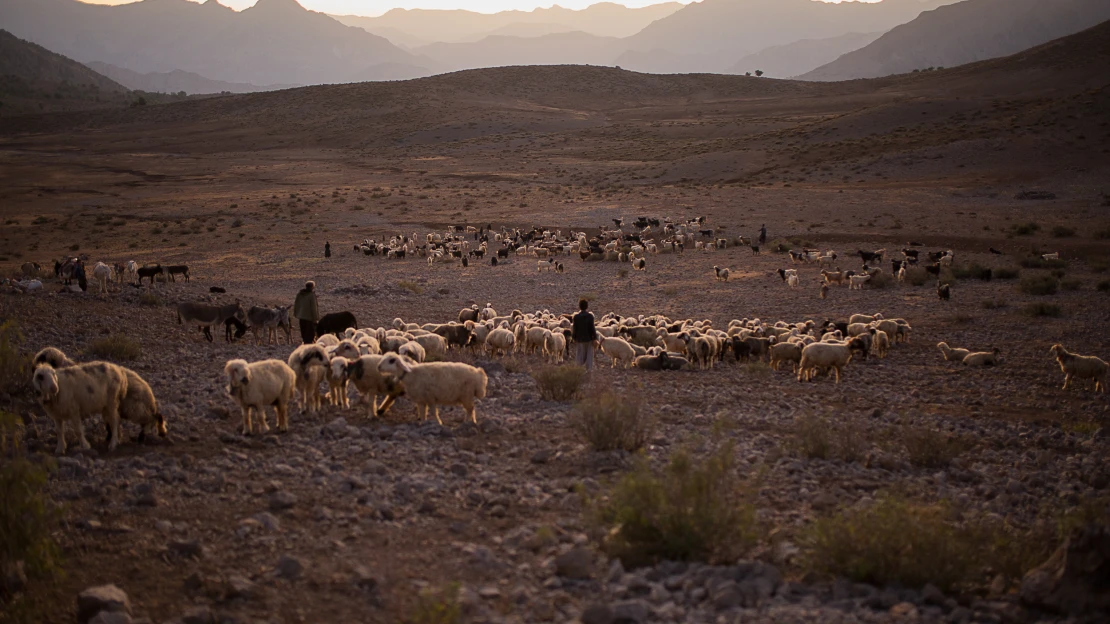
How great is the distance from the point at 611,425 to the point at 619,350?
6761 mm

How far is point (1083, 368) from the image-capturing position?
43.4 feet

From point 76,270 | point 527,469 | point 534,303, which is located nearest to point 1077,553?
point 527,469

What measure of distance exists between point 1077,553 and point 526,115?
98.2m

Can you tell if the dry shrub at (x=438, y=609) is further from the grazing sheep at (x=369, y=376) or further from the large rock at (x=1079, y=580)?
the grazing sheep at (x=369, y=376)

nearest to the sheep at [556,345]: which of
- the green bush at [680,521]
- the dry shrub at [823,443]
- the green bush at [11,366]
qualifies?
the dry shrub at [823,443]

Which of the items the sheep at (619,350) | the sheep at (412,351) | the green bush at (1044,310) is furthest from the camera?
the green bush at (1044,310)

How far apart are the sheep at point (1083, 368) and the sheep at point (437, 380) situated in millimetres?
10424

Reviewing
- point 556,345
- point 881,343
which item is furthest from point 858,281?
point 556,345

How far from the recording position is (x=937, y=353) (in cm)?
1620

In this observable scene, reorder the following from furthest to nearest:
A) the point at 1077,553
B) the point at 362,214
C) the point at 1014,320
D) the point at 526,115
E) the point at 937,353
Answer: the point at 526,115, the point at 362,214, the point at 1014,320, the point at 937,353, the point at 1077,553

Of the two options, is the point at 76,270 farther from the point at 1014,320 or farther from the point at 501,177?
the point at 501,177

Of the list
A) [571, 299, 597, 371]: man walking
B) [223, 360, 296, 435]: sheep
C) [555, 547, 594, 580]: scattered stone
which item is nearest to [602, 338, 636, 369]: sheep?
[571, 299, 597, 371]: man walking

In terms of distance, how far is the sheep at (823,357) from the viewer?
13.9 meters

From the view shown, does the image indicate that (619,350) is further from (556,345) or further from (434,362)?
(434,362)
